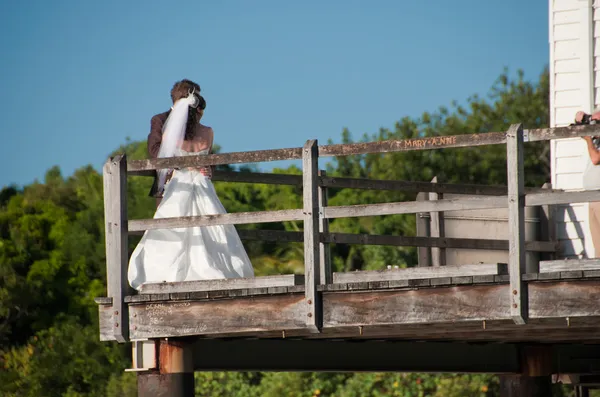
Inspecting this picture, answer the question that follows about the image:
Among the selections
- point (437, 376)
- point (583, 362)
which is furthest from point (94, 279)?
point (583, 362)

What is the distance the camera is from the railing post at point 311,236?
939 cm

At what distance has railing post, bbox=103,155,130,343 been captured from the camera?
1013cm

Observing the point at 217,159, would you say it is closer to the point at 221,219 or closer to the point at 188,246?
the point at 221,219

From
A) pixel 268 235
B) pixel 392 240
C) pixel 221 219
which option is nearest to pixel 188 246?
pixel 268 235

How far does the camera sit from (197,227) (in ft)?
35.2

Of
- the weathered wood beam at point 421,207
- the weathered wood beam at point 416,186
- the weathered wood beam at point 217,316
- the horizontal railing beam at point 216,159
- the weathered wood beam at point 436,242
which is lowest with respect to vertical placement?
the weathered wood beam at point 217,316

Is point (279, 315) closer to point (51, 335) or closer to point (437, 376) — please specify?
point (437, 376)

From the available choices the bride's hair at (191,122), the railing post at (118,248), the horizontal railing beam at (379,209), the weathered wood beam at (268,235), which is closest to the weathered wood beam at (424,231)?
the weathered wood beam at (268,235)

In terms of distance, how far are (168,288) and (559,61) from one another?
5.09 m

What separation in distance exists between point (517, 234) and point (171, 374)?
2.97 meters

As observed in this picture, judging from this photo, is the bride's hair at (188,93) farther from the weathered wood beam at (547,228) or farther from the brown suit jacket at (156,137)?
the weathered wood beam at (547,228)

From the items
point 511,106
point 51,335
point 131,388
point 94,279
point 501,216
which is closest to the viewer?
point 501,216

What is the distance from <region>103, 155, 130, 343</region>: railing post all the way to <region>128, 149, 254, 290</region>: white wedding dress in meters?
0.28

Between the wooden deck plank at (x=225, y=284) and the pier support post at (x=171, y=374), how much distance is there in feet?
1.31
